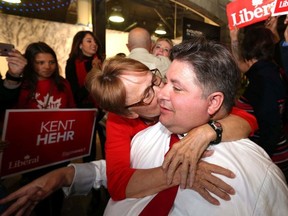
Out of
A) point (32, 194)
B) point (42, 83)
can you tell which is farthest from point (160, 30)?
point (32, 194)

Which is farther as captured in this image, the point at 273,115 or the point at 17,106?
the point at 17,106

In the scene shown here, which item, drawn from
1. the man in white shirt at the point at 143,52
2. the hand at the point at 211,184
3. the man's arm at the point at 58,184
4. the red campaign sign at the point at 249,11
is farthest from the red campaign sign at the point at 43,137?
the red campaign sign at the point at 249,11

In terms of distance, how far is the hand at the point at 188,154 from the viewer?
0.95 meters

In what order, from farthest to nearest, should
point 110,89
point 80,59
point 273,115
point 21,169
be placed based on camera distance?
point 80,59
point 21,169
point 273,115
point 110,89

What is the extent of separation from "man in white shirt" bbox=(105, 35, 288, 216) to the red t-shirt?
6 cm

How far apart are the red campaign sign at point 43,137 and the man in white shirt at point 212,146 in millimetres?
1179

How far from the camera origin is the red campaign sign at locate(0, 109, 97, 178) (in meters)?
2.01

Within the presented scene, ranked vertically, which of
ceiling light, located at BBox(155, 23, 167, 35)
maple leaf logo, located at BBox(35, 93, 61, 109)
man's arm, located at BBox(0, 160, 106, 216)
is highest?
ceiling light, located at BBox(155, 23, 167, 35)

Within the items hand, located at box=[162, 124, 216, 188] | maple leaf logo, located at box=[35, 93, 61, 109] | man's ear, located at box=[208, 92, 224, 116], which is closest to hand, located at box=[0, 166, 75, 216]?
hand, located at box=[162, 124, 216, 188]

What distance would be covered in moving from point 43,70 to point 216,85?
192 centimetres

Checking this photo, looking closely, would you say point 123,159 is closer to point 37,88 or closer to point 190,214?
point 190,214

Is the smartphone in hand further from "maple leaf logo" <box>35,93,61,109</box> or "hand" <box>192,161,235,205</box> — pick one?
"hand" <box>192,161,235,205</box>

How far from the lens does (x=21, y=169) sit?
212cm

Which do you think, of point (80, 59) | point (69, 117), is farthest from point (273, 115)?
point (80, 59)
